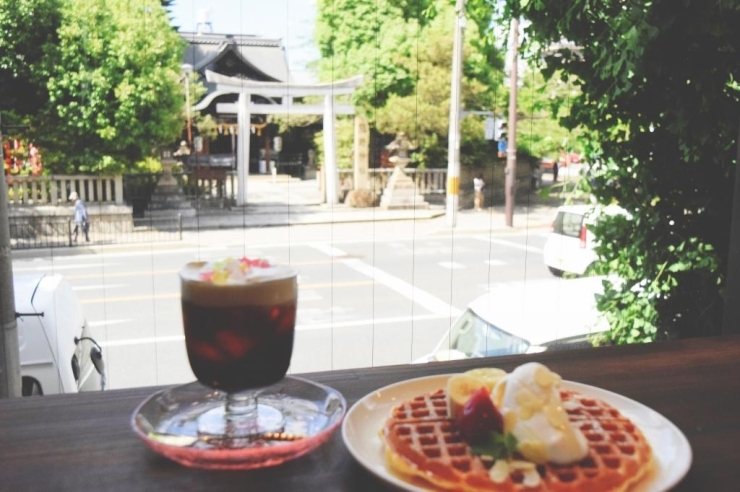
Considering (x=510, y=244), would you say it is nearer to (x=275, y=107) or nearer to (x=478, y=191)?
(x=478, y=191)

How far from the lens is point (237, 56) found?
15609mm

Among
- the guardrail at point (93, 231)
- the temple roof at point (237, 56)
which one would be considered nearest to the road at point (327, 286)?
the guardrail at point (93, 231)

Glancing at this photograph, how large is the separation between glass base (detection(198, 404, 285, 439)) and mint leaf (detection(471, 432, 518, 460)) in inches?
7.4

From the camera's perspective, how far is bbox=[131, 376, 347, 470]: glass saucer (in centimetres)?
60

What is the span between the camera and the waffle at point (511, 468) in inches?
21.3

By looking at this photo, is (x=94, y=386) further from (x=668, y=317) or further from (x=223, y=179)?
(x=223, y=179)

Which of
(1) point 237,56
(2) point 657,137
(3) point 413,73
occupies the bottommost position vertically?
(2) point 657,137

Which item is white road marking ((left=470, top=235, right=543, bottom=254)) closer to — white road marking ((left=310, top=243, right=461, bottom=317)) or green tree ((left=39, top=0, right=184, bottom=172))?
white road marking ((left=310, top=243, right=461, bottom=317))

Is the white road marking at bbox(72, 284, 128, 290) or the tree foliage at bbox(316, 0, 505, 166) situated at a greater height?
the tree foliage at bbox(316, 0, 505, 166)

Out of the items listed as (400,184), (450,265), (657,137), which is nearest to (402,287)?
(450,265)

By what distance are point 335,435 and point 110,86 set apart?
24.8ft

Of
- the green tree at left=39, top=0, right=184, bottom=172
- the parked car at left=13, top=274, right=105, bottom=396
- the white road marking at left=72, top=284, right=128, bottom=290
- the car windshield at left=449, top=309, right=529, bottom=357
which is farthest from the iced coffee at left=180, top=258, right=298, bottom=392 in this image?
the green tree at left=39, top=0, right=184, bottom=172

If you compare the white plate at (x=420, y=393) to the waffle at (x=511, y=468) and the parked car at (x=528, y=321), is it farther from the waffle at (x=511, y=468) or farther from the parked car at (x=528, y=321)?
the parked car at (x=528, y=321)

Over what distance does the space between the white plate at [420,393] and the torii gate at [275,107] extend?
10409 millimetres
